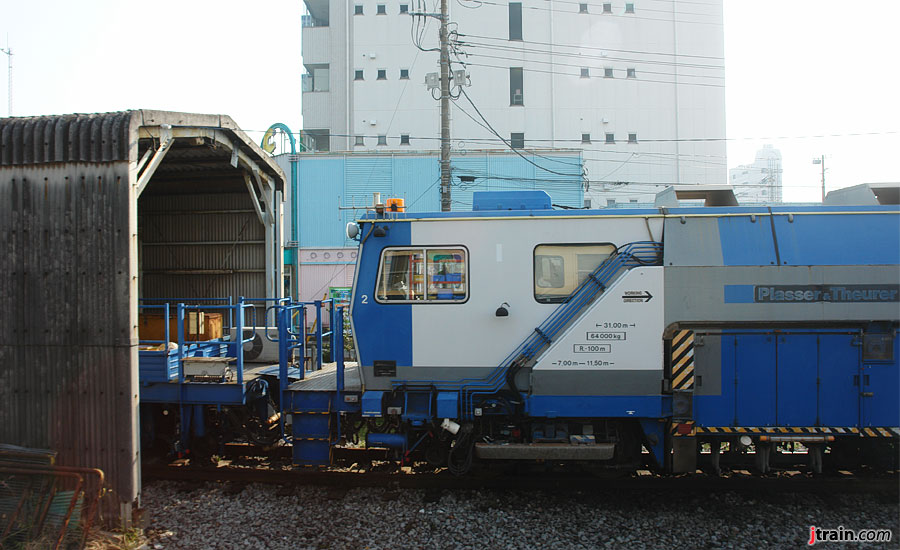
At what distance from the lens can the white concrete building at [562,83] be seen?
3819 centimetres

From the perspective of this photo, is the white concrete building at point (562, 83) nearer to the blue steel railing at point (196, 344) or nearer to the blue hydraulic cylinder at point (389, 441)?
the blue steel railing at point (196, 344)

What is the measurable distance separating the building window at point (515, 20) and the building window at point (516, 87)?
2.49 m

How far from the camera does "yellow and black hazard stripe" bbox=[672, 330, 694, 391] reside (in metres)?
6.39

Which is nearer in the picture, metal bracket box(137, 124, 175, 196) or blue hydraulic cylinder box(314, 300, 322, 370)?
metal bracket box(137, 124, 175, 196)

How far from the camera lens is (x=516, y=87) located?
3894cm

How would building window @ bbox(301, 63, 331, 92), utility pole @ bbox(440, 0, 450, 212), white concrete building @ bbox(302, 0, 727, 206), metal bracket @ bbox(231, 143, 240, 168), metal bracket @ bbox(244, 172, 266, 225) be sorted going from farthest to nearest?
building window @ bbox(301, 63, 331, 92) < white concrete building @ bbox(302, 0, 727, 206) < utility pole @ bbox(440, 0, 450, 212) < metal bracket @ bbox(244, 172, 266, 225) < metal bracket @ bbox(231, 143, 240, 168)

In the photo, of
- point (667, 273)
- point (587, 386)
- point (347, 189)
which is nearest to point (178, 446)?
point (587, 386)

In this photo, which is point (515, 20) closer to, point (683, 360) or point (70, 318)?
point (683, 360)

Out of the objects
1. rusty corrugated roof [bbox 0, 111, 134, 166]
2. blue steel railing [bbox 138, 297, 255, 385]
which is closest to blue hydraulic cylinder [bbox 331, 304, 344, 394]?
blue steel railing [bbox 138, 297, 255, 385]

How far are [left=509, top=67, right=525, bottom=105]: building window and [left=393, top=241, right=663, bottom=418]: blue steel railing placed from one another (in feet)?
113

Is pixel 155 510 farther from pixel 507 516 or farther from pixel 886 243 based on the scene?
pixel 886 243

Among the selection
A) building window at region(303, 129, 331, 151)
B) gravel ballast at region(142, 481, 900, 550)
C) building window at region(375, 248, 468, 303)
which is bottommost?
gravel ballast at region(142, 481, 900, 550)

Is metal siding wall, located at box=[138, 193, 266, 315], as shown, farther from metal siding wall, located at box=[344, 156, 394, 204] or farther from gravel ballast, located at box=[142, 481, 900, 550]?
metal siding wall, located at box=[344, 156, 394, 204]

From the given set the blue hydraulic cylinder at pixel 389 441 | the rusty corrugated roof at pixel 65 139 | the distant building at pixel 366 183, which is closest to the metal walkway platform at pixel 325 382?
the blue hydraulic cylinder at pixel 389 441
